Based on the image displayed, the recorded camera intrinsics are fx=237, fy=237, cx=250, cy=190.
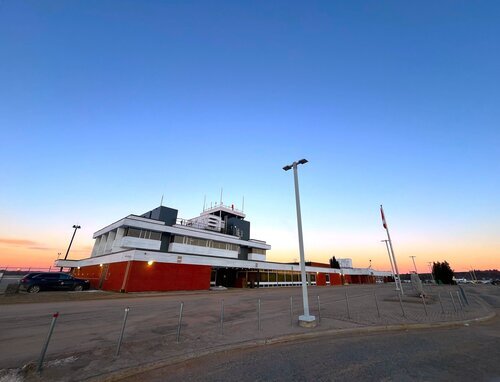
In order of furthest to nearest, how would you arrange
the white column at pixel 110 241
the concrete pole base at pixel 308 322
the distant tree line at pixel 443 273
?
the distant tree line at pixel 443 273 < the white column at pixel 110 241 < the concrete pole base at pixel 308 322

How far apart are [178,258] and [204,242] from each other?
1066 centimetres

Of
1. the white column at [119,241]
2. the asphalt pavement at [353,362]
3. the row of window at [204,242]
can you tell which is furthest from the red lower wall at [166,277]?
the asphalt pavement at [353,362]

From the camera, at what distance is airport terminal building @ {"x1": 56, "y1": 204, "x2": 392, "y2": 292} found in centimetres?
2780

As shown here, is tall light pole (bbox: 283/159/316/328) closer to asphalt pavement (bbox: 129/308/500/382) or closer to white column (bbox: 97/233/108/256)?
asphalt pavement (bbox: 129/308/500/382)

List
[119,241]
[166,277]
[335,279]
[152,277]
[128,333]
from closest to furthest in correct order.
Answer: [128,333]
[152,277]
[166,277]
[119,241]
[335,279]

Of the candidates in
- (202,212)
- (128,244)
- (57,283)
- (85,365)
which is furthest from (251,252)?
(85,365)

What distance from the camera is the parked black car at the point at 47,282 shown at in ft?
74.2

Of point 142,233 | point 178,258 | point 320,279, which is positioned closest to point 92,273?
point 142,233

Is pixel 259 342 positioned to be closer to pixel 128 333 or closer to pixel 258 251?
pixel 128 333

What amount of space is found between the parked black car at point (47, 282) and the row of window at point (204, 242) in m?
13.9

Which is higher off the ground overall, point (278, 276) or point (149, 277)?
point (278, 276)

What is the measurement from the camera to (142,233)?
113ft

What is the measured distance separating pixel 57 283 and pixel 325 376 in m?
29.4

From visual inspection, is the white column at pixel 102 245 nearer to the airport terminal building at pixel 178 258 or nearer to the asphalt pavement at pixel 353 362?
the airport terminal building at pixel 178 258
